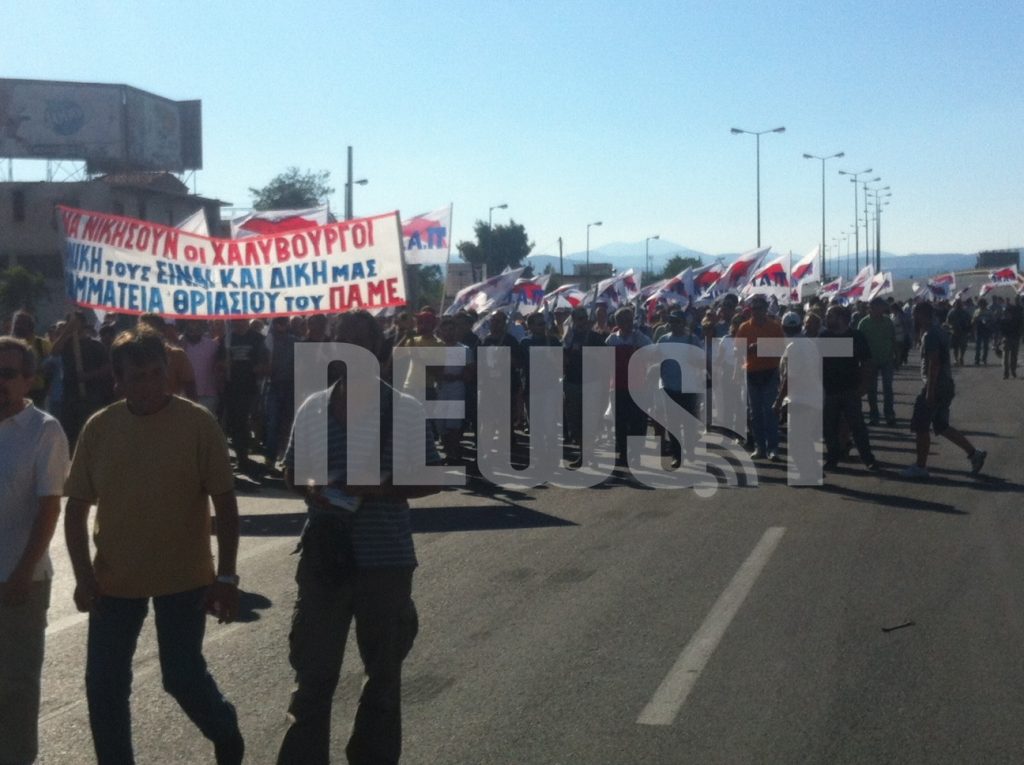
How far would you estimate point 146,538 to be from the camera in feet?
15.1

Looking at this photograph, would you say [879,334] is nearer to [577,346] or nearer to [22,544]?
[577,346]

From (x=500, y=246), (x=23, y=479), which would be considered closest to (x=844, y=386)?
(x=23, y=479)

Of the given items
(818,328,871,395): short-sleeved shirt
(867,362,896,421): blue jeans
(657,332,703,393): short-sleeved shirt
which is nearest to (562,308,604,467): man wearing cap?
(657,332,703,393): short-sleeved shirt

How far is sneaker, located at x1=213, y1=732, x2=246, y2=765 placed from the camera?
15.5ft

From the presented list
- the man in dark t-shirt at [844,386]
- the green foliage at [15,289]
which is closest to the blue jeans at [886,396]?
the man in dark t-shirt at [844,386]

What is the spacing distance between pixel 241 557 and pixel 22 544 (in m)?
5.05

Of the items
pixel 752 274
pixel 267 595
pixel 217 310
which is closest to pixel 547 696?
pixel 267 595

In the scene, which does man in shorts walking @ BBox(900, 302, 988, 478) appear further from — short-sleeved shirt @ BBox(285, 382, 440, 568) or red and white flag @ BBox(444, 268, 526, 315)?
red and white flag @ BBox(444, 268, 526, 315)

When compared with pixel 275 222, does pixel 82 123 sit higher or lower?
higher

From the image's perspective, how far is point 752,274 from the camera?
28391mm

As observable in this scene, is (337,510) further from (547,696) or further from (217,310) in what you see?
(217,310)

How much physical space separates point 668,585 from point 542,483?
17.2ft

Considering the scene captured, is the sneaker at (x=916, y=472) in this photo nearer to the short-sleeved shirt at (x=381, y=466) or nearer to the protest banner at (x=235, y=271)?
the protest banner at (x=235, y=271)

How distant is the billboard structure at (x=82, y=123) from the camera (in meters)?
62.1
